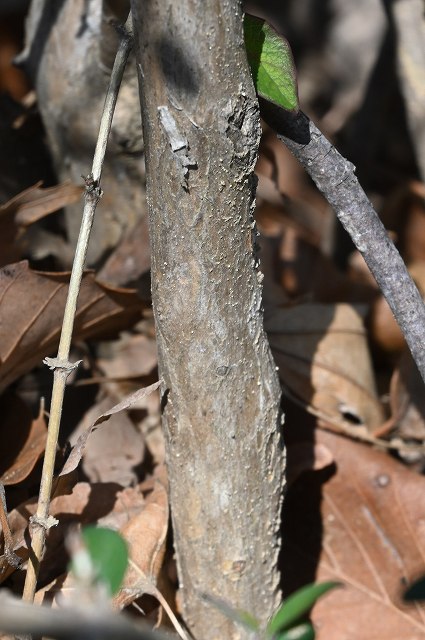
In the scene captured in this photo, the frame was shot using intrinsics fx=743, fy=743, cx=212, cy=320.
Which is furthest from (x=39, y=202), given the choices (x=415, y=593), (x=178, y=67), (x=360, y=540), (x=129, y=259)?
(x=415, y=593)

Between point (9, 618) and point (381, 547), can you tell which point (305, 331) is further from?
point (9, 618)

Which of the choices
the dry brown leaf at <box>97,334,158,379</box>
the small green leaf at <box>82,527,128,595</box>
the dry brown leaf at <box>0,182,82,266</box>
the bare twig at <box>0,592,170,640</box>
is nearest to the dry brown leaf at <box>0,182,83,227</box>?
the dry brown leaf at <box>0,182,82,266</box>

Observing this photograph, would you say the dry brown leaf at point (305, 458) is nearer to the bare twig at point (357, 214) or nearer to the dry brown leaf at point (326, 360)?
the dry brown leaf at point (326, 360)

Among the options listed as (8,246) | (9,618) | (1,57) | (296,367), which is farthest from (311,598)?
(1,57)

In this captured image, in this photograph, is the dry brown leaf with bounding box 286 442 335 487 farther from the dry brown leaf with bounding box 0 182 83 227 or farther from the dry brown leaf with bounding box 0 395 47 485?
the dry brown leaf with bounding box 0 182 83 227

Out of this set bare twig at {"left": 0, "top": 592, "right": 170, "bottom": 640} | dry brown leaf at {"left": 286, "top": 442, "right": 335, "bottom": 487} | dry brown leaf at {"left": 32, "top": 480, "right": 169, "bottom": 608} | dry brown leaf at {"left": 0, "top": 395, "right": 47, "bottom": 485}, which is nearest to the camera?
bare twig at {"left": 0, "top": 592, "right": 170, "bottom": 640}

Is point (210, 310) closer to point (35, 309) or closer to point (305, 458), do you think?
point (35, 309)

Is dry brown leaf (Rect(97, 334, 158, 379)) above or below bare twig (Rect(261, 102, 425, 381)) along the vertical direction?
below
